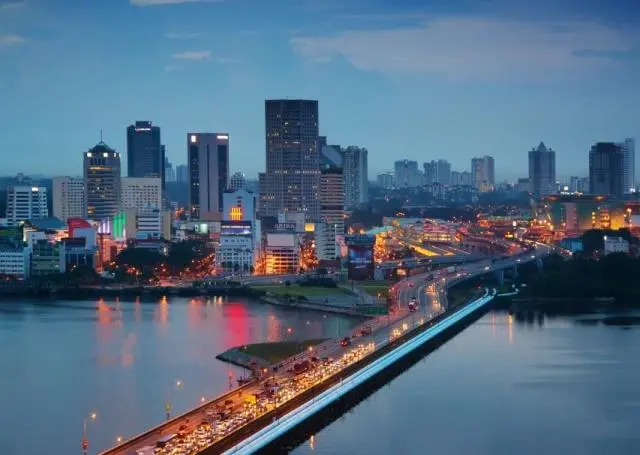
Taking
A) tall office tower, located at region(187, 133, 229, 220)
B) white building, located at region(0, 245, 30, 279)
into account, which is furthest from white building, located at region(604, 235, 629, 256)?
tall office tower, located at region(187, 133, 229, 220)

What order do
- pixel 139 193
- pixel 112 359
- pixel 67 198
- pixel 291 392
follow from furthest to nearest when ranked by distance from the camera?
pixel 139 193 < pixel 67 198 < pixel 112 359 < pixel 291 392

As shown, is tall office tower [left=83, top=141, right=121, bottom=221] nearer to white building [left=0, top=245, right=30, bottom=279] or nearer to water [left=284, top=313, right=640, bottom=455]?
white building [left=0, top=245, right=30, bottom=279]

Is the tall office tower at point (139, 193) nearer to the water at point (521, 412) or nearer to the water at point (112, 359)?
the water at point (112, 359)

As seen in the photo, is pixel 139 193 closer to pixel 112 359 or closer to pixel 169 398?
pixel 112 359

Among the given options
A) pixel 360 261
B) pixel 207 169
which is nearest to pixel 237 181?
pixel 207 169

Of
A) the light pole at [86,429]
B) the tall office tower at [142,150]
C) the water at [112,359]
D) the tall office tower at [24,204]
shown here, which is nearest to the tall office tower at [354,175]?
the tall office tower at [142,150]
